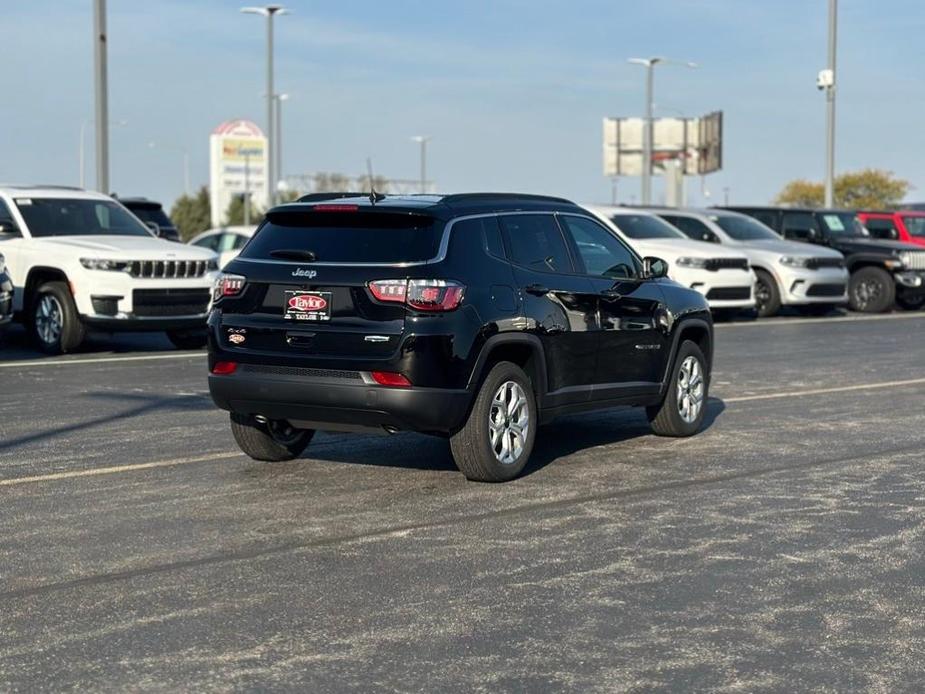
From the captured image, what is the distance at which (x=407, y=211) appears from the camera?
8.70 meters

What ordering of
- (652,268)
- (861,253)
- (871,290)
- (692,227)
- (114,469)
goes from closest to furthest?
(114,469)
(652,268)
(692,227)
(861,253)
(871,290)

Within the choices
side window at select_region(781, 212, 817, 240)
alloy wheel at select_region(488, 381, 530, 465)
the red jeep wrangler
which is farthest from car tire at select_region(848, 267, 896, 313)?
alloy wheel at select_region(488, 381, 530, 465)

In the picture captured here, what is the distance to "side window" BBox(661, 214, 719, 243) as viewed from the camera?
25.8 meters

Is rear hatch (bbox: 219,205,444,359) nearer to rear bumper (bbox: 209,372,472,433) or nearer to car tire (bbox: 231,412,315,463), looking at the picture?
rear bumper (bbox: 209,372,472,433)

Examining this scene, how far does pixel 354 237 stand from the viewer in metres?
8.73

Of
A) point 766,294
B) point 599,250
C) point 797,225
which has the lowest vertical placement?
point 766,294

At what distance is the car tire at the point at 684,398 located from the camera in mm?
10781

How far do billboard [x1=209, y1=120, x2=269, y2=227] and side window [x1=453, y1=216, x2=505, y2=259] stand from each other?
109 m

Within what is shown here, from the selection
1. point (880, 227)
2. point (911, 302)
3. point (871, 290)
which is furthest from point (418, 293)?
point (880, 227)

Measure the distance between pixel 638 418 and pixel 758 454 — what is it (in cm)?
196

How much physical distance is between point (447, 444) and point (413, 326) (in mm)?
2129

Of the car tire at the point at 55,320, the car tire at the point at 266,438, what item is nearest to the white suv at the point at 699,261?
the car tire at the point at 55,320

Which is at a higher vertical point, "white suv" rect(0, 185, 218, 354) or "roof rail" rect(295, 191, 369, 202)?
"roof rail" rect(295, 191, 369, 202)

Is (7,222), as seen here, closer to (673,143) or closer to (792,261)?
(792,261)
